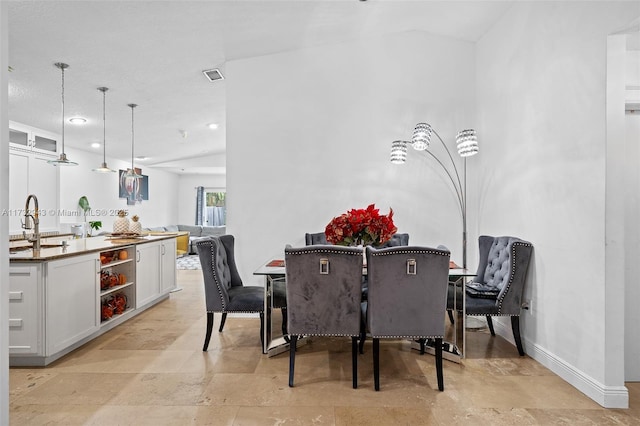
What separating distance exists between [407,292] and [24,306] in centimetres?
267

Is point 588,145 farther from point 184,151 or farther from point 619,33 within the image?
point 184,151

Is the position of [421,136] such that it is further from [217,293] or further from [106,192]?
[106,192]

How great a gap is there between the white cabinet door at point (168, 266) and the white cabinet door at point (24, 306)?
6.37 feet

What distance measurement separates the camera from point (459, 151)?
346 cm

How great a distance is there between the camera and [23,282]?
2.64 metres

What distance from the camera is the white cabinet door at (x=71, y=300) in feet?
8.85

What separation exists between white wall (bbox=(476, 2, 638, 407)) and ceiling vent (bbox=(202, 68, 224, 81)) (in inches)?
117

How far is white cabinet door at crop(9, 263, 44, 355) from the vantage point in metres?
2.63

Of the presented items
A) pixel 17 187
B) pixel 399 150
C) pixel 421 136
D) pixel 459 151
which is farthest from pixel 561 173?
pixel 17 187

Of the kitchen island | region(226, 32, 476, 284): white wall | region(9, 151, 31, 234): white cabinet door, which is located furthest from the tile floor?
region(9, 151, 31, 234): white cabinet door

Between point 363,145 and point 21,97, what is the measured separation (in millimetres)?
4003

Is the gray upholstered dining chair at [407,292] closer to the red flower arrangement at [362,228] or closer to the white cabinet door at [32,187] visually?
the red flower arrangement at [362,228]

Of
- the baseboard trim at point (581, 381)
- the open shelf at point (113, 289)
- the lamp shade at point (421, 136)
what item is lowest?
the baseboard trim at point (581, 381)

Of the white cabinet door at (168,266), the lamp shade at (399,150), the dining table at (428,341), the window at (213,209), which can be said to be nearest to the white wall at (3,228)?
the dining table at (428,341)
